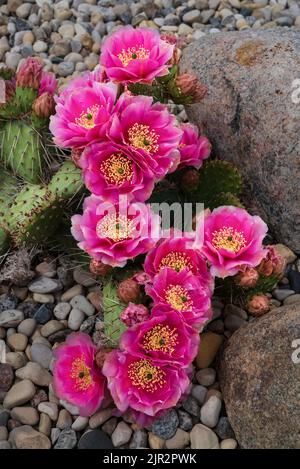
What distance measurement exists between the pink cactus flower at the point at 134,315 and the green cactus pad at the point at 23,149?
1.78 ft

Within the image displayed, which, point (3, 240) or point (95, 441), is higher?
point (3, 240)

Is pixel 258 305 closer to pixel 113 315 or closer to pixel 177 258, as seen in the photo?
pixel 177 258

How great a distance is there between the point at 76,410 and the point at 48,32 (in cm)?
170

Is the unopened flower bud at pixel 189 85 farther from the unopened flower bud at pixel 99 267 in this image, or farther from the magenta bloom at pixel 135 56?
the unopened flower bud at pixel 99 267

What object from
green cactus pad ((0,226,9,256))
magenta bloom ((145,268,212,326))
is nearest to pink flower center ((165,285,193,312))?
magenta bloom ((145,268,212,326))

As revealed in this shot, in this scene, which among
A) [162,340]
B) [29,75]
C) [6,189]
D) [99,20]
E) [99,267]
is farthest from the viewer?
[99,20]

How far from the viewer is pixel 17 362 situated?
178cm

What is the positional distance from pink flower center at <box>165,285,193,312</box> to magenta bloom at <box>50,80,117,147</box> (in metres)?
0.39

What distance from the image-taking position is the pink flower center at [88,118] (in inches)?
64.6

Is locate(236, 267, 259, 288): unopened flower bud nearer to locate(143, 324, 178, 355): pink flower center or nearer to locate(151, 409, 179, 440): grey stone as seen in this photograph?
locate(143, 324, 178, 355): pink flower center

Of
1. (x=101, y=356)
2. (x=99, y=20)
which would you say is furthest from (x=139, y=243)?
(x=99, y=20)

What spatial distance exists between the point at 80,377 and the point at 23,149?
0.64 m

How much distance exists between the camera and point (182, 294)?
154 centimetres

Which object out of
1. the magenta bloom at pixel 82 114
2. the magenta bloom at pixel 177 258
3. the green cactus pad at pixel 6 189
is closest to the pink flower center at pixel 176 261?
the magenta bloom at pixel 177 258
